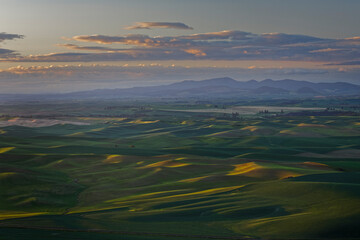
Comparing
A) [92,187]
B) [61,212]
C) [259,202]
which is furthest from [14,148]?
[259,202]

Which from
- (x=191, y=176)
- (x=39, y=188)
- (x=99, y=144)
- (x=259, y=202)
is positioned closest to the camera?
(x=259, y=202)

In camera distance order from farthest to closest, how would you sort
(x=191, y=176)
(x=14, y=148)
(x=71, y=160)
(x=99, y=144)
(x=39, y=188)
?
(x=99, y=144)
(x=14, y=148)
(x=71, y=160)
(x=191, y=176)
(x=39, y=188)

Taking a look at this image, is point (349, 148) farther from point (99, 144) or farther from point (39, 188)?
point (39, 188)

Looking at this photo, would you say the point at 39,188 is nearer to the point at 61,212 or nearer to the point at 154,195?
the point at 61,212

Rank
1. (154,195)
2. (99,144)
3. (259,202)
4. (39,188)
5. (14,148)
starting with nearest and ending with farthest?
(259,202)
(154,195)
(39,188)
(14,148)
(99,144)

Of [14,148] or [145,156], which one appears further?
[14,148]

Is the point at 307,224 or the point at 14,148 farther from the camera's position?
the point at 14,148

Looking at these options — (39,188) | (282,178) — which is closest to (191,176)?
(282,178)

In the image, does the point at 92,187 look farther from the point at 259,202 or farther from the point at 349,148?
the point at 349,148

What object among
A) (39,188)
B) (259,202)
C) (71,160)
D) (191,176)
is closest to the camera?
(259,202)

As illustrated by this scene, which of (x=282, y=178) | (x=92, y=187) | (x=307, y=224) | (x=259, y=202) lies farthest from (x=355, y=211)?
(x=92, y=187)
